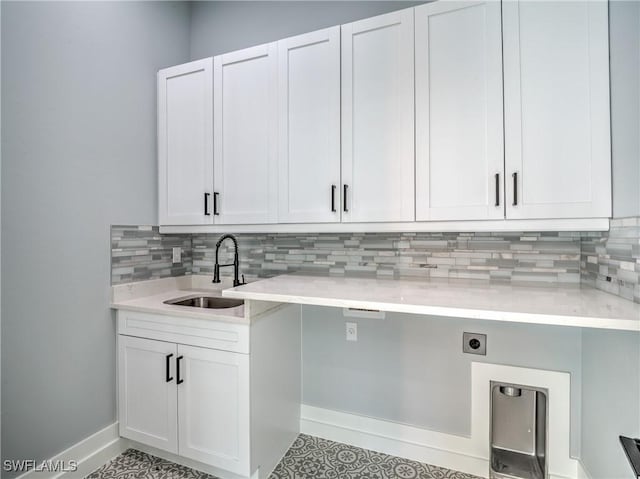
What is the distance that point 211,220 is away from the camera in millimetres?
1896

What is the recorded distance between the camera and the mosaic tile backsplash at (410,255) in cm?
126

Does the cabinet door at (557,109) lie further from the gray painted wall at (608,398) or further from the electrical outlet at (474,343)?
the electrical outlet at (474,343)

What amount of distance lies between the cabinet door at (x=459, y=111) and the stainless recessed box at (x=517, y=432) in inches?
39.4

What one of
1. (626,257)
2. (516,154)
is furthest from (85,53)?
(626,257)

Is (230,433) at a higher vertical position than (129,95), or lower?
lower

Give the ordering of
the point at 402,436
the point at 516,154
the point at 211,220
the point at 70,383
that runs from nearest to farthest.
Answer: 1. the point at 516,154
2. the point at 70,383
3. the point at 402,436
4. the point at 211,220

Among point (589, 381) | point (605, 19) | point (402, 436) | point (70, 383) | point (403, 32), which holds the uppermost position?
point (403, 32)

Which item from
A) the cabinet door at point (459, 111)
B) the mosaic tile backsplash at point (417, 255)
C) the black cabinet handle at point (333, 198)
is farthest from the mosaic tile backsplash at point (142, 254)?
the cabinet door at point (459, 111)

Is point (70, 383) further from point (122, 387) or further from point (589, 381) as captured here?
point (589, 381)

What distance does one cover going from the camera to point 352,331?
187cm

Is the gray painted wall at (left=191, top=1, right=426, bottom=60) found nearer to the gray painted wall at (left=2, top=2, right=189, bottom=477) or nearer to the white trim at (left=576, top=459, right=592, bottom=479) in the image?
the gray painted wall at (left=2, top=2, right=189, bottom=477)

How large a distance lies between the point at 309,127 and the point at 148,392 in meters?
1.72

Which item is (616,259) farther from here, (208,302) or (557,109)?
(208,302)

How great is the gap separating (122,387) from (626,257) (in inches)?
99.1
